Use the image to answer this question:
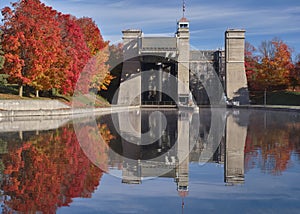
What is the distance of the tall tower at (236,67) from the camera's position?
209 ft

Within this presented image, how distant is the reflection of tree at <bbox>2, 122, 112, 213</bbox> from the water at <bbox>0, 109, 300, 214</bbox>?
0.04 ft

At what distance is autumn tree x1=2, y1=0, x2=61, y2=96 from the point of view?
107 ft

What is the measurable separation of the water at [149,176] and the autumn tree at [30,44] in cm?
1775

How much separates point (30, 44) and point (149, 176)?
2584cm

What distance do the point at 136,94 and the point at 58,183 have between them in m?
54.2

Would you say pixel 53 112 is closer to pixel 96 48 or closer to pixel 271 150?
pixel 96 48

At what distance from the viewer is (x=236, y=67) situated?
63.8 m

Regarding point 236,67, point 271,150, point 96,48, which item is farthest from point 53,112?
point 236,67

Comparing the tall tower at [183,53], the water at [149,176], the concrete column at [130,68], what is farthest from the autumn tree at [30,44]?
the tall tower at [183,53]

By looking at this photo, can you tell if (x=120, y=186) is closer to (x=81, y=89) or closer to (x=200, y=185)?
(x=200, y=185)

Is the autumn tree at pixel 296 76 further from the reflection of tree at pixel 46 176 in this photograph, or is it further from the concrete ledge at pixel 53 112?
the reflection of tree at pixel 46 176

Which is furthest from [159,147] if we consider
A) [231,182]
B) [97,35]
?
[97,35]

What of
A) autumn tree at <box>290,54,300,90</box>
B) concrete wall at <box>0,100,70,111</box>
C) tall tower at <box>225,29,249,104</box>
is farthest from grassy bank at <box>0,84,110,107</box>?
autumn tree at <box>290,54,300,90</box>

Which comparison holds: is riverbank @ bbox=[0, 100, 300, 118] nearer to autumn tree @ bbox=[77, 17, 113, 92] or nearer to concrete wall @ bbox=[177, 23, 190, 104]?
autumn tree @ bbox=[77, 17, 113, 92]
